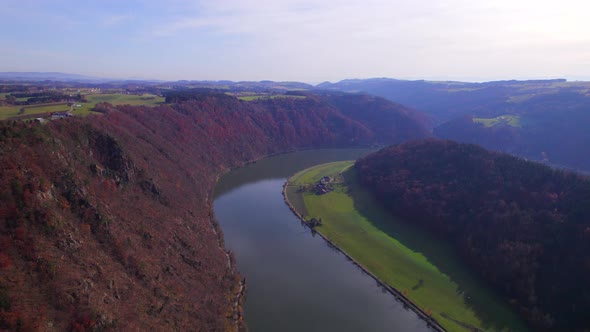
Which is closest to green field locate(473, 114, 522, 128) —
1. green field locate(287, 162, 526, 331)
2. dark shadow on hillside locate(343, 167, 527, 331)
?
green field locate(287, 162, 526, 331)

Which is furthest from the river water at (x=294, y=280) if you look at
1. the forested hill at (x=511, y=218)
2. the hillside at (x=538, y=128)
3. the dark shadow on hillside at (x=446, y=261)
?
the hillside at (x=538, y=128)

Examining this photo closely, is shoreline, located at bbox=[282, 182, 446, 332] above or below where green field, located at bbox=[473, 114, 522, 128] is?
below

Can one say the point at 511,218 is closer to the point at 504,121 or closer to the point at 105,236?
the point at 105,236

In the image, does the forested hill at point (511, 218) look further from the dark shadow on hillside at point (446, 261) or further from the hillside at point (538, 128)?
the hillside at point (538, 128)

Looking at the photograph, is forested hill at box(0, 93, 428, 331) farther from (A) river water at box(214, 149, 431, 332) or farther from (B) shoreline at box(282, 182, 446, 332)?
(B) shoreline at box(282, 182, 446, 332)

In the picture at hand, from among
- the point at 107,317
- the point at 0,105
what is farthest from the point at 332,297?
the point at 0,105

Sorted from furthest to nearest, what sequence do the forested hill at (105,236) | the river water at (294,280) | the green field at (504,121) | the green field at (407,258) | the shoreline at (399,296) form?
1. the green field at (504,121)
2. the green field at (407,258)
3. the shoreline at (399,296)
4. the river water at (294,280)
5. the forested hill at (105,236)

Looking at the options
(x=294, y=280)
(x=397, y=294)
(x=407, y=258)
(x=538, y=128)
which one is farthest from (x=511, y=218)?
(x=538, y=128)
